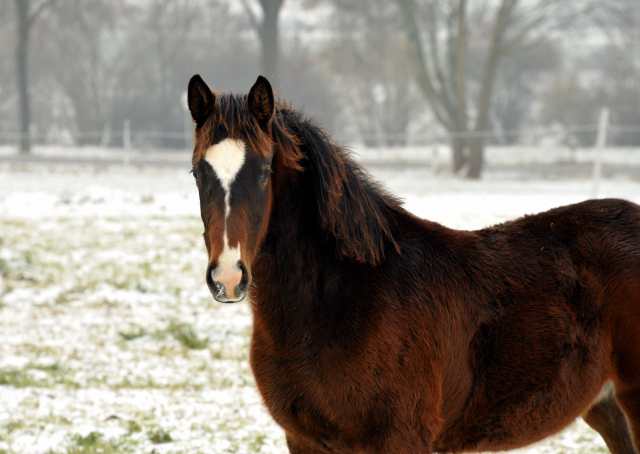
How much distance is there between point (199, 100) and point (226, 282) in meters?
0.74

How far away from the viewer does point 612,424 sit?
253 centimetres

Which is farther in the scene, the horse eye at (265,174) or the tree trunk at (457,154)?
the tree trunk at (457,154)

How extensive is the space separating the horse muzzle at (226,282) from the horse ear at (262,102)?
59cm

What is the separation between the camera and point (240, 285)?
1789 millimetres

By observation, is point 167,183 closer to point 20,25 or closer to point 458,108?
point 458,108

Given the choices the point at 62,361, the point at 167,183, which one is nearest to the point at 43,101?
the point at 167,183

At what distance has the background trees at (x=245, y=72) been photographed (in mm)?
26156

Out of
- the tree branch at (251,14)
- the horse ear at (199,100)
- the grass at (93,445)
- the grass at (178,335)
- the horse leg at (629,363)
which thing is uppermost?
the tree branch at (251,14)

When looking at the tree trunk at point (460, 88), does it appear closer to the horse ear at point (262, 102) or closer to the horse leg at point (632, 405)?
the horse leg at point (632, 405)

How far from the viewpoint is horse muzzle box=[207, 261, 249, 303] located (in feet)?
5.79

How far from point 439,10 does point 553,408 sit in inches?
753

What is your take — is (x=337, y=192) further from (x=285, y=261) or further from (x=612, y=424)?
(x=612, y=424)

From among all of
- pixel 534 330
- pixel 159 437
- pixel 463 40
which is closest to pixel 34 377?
pixel 159 437

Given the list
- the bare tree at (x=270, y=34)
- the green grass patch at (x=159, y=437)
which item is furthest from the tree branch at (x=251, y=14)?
the green grass patch at (x=159, y=437)
